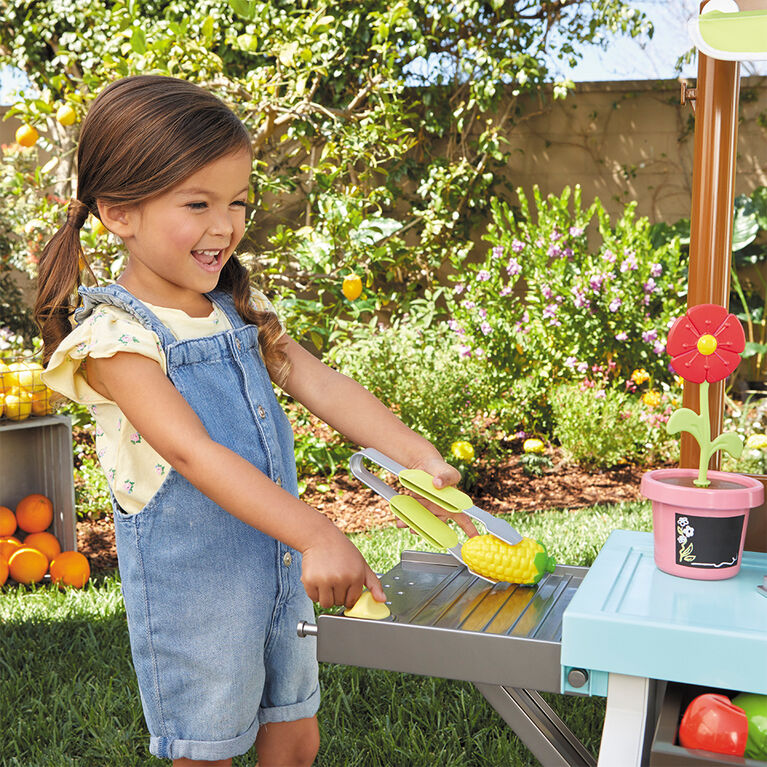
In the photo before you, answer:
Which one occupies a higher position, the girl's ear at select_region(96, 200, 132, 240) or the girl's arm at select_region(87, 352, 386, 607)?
the girl's ear at select_region(96, 200, 132, 240)

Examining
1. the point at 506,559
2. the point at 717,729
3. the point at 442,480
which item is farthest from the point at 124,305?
the point at 717,729

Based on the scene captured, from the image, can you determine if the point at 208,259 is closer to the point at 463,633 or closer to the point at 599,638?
the point at 463,633

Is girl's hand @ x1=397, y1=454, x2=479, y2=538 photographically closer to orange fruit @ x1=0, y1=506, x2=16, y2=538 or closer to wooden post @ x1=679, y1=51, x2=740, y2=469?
wooden post @ x1=679, y1=51, x2=740, y2=469

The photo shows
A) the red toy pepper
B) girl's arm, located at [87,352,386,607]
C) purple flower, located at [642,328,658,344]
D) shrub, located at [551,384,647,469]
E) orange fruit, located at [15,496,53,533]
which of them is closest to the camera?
the red toy pepper

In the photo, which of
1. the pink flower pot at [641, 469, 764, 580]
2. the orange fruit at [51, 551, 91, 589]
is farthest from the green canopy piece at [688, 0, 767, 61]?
the orange fruit at [51, 551, 91, 589]

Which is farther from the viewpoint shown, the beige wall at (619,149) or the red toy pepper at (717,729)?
the beige wall at (619,149)

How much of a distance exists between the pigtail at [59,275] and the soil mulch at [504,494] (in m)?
2.61

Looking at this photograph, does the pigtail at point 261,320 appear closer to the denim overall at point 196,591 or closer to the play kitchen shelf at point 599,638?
the denim overall at point 196,591

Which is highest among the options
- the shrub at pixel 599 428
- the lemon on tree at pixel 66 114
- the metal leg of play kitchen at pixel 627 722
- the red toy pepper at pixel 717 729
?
the lemon on tree at pixel 66 114

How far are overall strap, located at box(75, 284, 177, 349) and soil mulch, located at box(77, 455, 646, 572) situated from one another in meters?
2.73

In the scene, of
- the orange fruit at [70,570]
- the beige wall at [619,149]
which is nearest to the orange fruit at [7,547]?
the orange fruit at [70,570]

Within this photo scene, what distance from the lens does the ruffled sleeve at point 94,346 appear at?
4.08 ft

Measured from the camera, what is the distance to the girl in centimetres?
129

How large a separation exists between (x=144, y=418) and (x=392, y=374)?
3.22m
